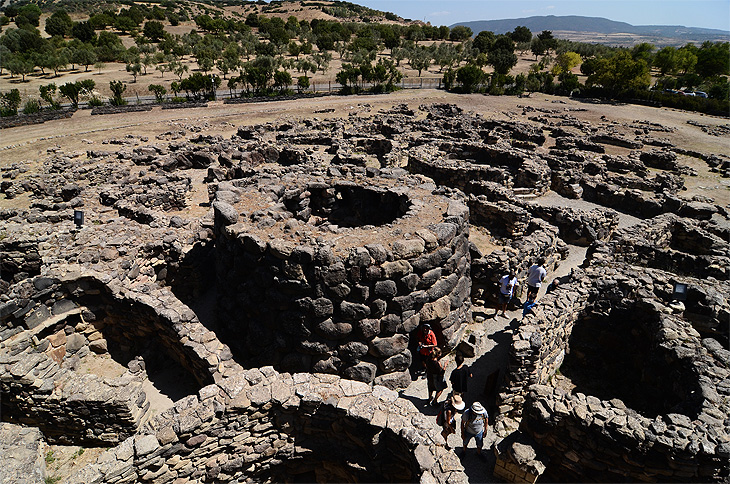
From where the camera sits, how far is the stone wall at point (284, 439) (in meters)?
7.45

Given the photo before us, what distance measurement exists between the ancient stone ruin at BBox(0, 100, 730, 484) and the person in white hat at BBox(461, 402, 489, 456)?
749 mm

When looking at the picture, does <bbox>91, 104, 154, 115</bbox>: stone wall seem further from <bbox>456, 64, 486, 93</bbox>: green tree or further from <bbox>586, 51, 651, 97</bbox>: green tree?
<bbox>586, 51, 651, 97</bbox>: green tree

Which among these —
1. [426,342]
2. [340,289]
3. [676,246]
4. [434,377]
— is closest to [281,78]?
[676,246]

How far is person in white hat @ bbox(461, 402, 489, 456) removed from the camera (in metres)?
9.38

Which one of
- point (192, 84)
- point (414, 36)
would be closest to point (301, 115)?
point (192, 84)

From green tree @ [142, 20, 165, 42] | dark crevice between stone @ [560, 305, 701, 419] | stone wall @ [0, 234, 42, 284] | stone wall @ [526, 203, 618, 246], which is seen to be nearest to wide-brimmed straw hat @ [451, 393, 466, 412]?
dark crevice between stone @ [560, 305, 701, 419]

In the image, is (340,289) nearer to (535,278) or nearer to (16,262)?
(535,278)

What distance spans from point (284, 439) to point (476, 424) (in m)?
4.51

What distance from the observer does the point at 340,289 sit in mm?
10852

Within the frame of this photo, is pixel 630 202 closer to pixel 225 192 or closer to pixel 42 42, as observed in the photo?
pixel 225 192

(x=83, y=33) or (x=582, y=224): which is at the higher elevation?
(x=83, y=33)

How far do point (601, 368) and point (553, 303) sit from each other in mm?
2610

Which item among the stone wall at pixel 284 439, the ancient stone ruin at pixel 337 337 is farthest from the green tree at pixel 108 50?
the stone wall at pixel 284 439

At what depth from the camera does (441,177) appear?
2686 cm
